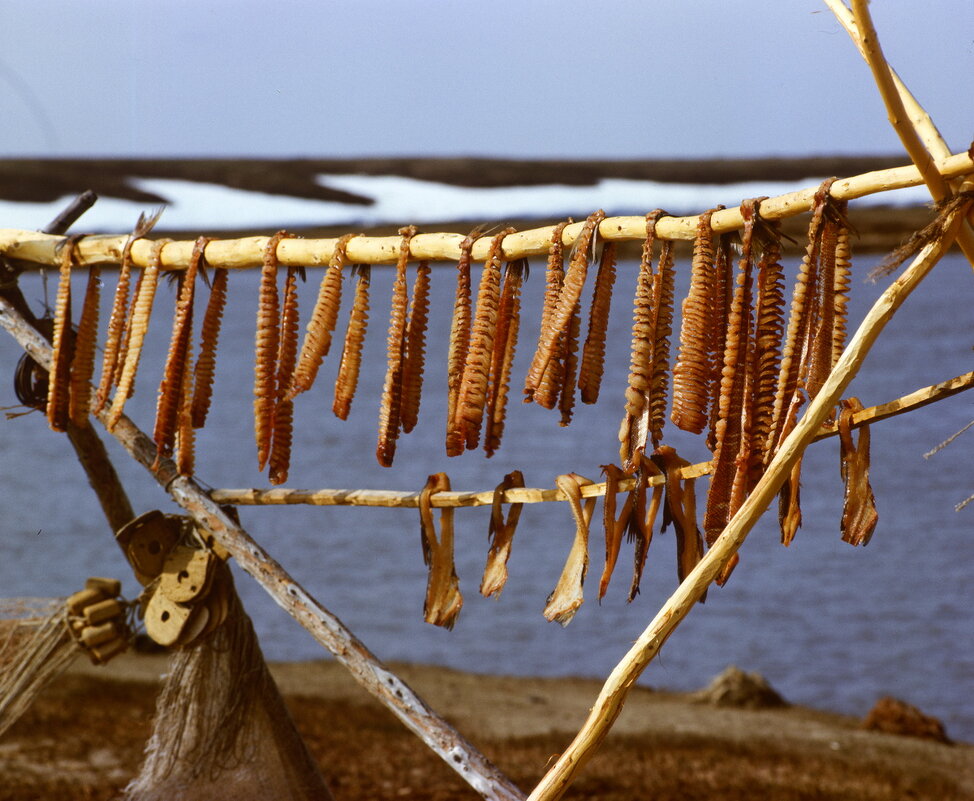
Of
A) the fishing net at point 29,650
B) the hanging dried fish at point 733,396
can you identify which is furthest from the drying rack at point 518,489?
the fishing net at point 29,650

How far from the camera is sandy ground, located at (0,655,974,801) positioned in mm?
5195

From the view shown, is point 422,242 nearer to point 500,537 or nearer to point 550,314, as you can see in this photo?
point 550,314

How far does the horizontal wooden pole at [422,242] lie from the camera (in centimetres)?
239

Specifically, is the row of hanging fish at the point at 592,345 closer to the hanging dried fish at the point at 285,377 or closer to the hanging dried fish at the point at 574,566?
the hanging dried fish at the point at 285,377

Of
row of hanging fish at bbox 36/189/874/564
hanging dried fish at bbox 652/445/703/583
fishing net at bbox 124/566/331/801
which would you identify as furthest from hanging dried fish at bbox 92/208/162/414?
hanging dried fish at bbox 652/445/703/583

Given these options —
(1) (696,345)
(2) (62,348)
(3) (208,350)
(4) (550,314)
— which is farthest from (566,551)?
(1) (696,345)

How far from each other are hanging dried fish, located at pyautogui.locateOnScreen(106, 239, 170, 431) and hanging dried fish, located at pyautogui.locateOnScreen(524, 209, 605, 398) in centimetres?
117

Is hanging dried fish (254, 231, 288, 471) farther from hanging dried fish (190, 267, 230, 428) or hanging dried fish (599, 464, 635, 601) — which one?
hanging dried fish (599, 464, 635, 601)

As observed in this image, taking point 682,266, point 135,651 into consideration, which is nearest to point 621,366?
point 682,266

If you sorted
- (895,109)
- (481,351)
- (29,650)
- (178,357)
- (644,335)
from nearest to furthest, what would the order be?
(895,109), (644,335), (481,351), (178,357), (29,650)

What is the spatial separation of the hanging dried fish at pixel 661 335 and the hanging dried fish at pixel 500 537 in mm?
529

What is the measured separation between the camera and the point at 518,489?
310 centimetres

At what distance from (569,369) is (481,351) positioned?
0.21 m

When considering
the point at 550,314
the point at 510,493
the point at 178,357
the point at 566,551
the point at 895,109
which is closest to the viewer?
the point at 895,109
